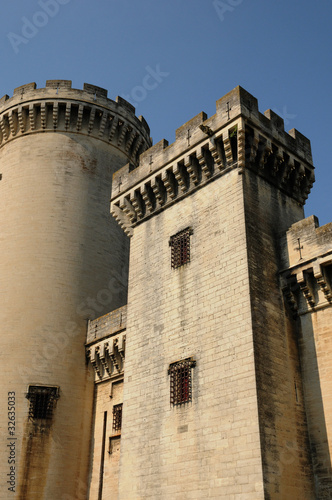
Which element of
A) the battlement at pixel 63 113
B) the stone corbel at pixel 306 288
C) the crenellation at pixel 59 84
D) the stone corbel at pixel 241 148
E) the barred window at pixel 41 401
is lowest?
the barred window at pixel 41 401

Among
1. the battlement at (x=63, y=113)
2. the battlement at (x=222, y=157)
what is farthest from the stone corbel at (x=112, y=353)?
the battlement at (x=63, y=113)

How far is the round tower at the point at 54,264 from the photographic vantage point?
62.4 feet

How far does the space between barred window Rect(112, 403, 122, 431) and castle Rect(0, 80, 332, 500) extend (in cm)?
8

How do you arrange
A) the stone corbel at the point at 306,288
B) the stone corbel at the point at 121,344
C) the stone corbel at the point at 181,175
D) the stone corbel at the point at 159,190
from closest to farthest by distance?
1. the stone corbel at the point at 306,288
2. the stone corbel at the point at 181,175
3. the stone corbel at the point at 159,190
4. the stone corbel at the point at 121,344

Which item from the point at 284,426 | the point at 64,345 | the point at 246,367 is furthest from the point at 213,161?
the point at 64,345

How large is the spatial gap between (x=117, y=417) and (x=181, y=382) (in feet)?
18.3

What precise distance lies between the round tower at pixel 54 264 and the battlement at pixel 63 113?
0.15 feet

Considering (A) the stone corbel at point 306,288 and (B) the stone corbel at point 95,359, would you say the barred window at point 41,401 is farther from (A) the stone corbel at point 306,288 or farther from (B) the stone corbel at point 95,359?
(A) the stone corbel at point 306,288

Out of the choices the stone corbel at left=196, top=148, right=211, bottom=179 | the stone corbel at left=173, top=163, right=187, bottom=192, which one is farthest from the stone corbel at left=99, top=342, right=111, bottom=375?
the stone corbel at left=196, top=148, right=211, bottom=179

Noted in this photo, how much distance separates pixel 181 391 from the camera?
47.3 ft

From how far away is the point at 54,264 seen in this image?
862 inches

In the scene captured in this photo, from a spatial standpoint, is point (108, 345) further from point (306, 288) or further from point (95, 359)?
point (306, 288)

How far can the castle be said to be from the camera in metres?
13.1

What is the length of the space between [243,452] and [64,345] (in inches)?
402
